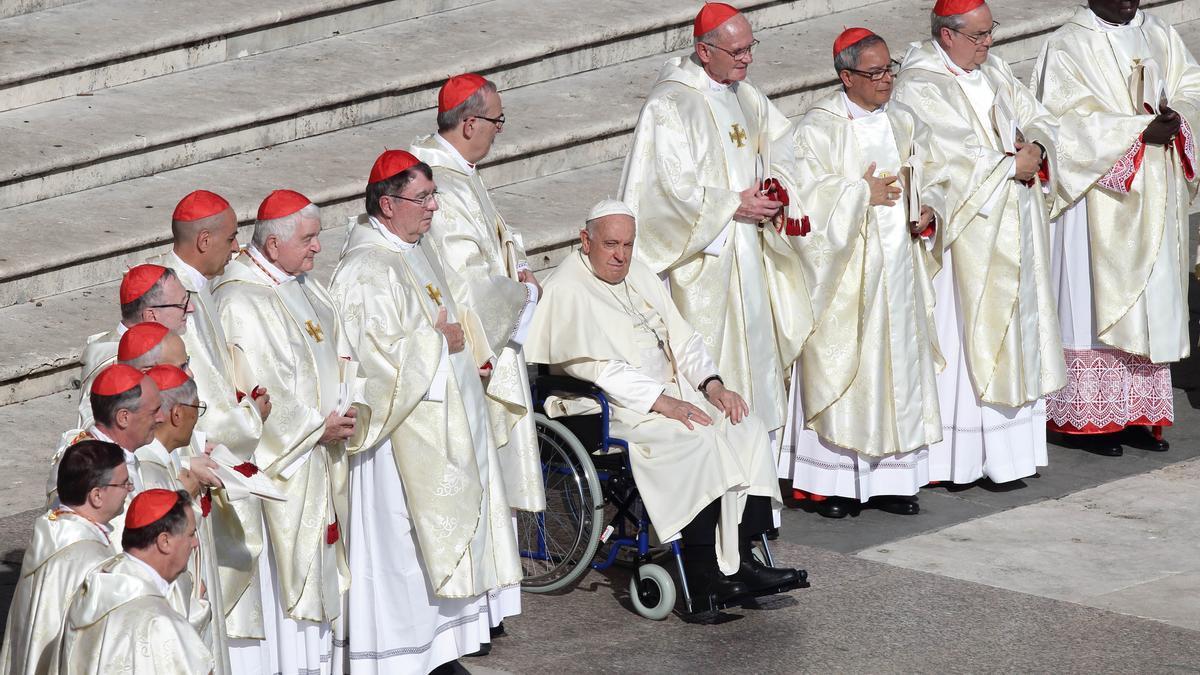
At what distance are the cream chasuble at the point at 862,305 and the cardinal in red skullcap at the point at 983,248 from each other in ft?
0.95

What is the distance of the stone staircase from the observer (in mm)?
9359

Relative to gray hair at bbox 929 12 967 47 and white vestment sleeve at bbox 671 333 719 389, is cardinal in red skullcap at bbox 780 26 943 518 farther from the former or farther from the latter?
white vestment sleeve at bbox 671 333 719 389

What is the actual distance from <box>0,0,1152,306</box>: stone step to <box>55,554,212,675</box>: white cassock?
480 cm

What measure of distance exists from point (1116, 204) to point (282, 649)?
4722 mm

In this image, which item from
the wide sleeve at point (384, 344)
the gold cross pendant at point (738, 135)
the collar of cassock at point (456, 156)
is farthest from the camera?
the gold cross pendant at point (738, 135)

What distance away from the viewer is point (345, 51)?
11.2m

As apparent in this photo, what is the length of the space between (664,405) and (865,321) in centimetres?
145

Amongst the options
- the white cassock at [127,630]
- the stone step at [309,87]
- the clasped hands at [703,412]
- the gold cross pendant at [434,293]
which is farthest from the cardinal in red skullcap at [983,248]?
the white cassock at [127,630]

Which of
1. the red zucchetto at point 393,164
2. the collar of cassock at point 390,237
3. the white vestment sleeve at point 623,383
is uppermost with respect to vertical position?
the red zucchetto at point 393,164

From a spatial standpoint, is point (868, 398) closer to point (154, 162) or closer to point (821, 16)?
point (154, 162)

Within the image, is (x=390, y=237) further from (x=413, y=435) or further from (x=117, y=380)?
(x=117, y=380)

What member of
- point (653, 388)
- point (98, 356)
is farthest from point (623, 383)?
point (98, 356)

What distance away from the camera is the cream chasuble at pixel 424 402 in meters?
6.28

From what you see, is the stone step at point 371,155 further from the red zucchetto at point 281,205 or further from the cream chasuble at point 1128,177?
the red zucchetto at point 281,205
